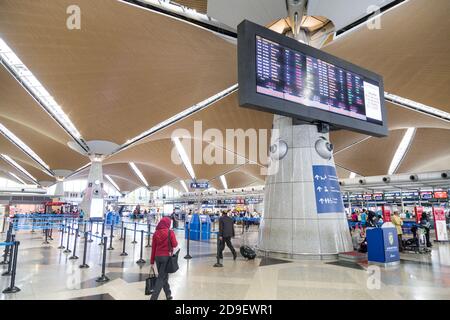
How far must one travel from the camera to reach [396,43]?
43.2ft

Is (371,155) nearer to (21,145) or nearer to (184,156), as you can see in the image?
(184,156)

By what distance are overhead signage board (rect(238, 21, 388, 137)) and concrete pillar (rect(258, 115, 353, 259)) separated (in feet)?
6.20

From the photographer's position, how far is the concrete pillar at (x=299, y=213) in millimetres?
9484

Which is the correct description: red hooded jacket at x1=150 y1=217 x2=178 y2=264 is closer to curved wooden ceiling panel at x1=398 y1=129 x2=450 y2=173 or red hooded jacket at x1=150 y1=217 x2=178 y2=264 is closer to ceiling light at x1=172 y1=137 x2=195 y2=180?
curved wooden ceiling panel at x1=398 y1=129 x2=450 y2=173

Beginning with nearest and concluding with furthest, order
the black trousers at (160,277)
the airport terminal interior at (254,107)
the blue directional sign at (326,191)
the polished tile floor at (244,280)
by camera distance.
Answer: the black trousers at (160,277)
the polished tile floor at (244,280)
the airport terminal interior at (254,107)
the blue directional sign at (326,191)

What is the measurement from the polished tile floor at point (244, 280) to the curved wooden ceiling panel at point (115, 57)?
30.2 ft

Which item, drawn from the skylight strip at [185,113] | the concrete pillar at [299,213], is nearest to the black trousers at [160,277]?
the concrete pillar at [299,213]

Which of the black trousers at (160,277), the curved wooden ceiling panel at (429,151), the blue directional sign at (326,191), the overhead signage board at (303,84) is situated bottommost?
the black trousers at (160,277)

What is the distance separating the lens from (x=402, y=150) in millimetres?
31750

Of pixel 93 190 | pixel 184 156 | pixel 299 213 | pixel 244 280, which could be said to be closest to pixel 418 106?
pixel 299 213

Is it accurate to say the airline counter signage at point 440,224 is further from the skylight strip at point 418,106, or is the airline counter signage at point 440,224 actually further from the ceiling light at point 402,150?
the ceiling light at point 402,150

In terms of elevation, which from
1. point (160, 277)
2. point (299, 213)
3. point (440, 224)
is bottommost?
point (160, 277)

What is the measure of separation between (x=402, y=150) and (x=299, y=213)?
27.9 metres
